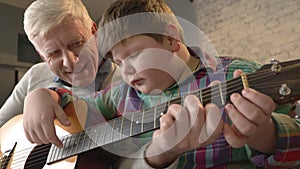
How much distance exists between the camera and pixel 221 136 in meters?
0.56

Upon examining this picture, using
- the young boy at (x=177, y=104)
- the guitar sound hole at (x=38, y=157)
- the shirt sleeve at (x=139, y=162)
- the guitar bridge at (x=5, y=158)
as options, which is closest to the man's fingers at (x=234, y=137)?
the young boy at (x=177, y=104)

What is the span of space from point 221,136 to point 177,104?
0.11 m

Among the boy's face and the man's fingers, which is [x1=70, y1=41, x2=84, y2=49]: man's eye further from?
the man's fingers

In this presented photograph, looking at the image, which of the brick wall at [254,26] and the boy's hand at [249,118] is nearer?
the boy's hand at [249,118]

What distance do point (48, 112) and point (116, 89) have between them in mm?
165

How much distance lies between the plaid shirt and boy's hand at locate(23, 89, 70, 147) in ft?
0.22

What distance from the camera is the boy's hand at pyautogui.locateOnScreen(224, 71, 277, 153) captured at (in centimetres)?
42

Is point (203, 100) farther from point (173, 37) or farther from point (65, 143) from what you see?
point (65, 143)

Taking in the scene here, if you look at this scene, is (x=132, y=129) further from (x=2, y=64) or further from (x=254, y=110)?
(x=2, y=64)

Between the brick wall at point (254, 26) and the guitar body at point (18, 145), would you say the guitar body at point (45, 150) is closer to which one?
the guitar body at point (18, 145)

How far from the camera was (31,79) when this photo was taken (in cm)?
131

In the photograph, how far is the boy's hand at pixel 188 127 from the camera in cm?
46

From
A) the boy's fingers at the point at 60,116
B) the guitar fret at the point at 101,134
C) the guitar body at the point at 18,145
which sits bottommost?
the guitar body at the point at 18,145

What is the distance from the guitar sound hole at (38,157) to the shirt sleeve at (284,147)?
473 mm
